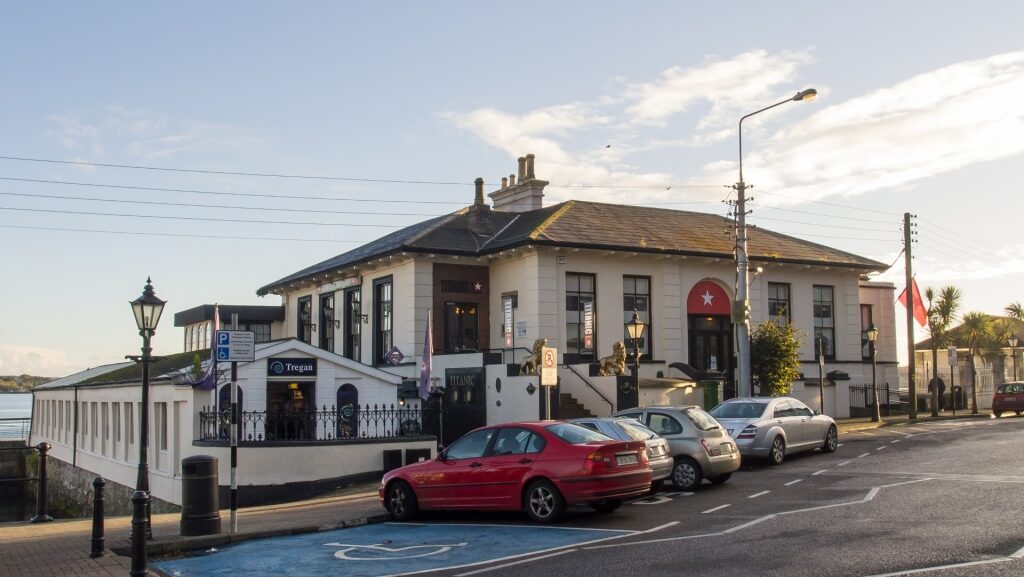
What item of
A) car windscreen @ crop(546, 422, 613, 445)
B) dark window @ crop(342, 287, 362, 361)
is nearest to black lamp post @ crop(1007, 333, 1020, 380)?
dark window @ crop(342, 287, 362, 361)

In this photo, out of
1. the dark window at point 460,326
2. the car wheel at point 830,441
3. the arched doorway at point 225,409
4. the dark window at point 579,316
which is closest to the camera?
the arched doorway at point 225,409

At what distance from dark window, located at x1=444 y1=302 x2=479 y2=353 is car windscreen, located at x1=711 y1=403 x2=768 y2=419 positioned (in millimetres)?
11541

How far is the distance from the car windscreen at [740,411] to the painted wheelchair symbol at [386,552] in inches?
417

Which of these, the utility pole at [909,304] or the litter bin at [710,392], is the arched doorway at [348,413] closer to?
the litter bin at [710,392]

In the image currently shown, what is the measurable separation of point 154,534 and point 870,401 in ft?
105

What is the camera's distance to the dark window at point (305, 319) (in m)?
40.5

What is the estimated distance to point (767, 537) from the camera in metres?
12.0

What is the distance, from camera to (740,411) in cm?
2205

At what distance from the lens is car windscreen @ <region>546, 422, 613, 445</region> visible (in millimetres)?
14453

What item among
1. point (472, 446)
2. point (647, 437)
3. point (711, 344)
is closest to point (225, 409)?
point (472, 446)

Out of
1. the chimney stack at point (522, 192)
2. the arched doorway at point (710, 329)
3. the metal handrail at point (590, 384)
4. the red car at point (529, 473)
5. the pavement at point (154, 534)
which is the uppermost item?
the chimney stack at point (522, 192)

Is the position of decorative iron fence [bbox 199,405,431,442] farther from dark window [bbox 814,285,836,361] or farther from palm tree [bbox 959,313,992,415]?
palm tree [bbox 959,313,992,415]

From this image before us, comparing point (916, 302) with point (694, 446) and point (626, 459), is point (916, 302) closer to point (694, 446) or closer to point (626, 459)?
point (694, 446)

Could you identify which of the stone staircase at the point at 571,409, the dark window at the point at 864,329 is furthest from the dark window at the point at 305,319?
the dark window at the point at 864,329
